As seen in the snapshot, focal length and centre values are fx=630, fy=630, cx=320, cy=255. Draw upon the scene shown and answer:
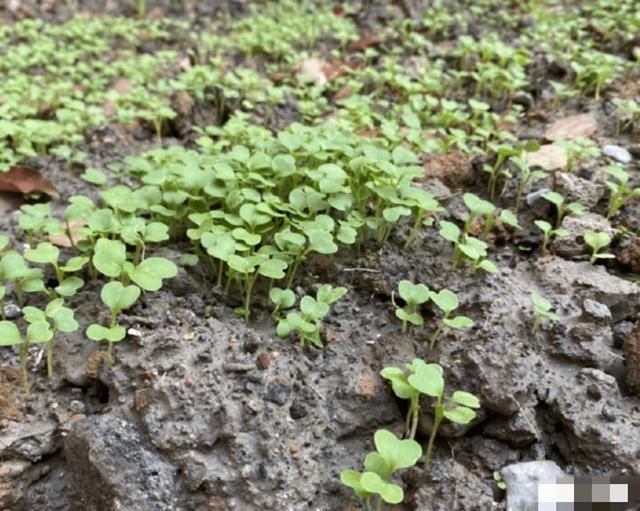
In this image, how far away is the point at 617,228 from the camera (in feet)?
7.64

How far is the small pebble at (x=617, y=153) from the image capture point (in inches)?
107

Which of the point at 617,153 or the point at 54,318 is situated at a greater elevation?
the point at 617,153

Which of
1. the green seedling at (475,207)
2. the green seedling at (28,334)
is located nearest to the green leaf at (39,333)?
the green seedling at (28,334)

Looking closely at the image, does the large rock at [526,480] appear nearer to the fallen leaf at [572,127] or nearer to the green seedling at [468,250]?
the green seedling at [468,250]

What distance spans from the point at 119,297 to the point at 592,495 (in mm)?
1340

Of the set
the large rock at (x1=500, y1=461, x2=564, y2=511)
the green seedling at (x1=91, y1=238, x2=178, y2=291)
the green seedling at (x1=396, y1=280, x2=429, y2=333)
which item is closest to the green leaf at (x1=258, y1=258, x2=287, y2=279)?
the green seedling at (x1=91, y1=238, x2=178, y2=291)

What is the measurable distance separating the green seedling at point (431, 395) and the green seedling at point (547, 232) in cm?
81

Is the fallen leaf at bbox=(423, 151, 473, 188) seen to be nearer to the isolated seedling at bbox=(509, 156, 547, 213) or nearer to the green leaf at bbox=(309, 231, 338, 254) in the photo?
the isolated seedling at bbox=(509, 156, 547, 213)

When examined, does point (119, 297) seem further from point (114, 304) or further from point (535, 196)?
point (535, 196)

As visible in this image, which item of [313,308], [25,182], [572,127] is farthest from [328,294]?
[572,127]

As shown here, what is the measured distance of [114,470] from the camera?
1.56 meters

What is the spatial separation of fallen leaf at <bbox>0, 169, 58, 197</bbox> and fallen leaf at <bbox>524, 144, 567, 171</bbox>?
6.84ft

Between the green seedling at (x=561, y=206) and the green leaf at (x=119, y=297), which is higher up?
the green seedling at (x=561, y=206)

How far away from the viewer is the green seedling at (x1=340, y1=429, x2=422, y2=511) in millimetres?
1412
